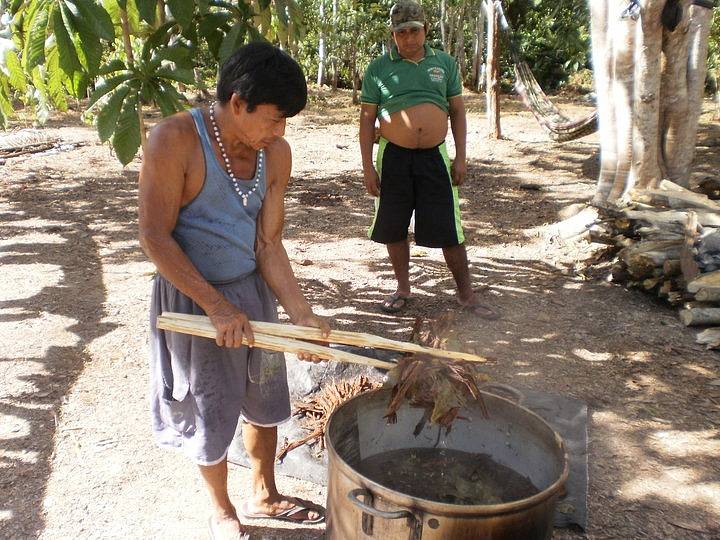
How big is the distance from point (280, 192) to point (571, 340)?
2307 millimetres

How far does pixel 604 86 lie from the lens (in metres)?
5.04

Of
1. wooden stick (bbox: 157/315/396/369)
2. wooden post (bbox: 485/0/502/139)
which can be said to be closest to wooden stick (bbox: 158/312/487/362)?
wooden stick (bbox: 157/315/396/369)

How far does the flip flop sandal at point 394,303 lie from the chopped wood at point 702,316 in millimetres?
1646

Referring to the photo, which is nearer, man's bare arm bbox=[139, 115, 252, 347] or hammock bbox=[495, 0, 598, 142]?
man's bare arm bbox=[139, 115, 252, 347]

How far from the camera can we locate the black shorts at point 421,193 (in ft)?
12.5

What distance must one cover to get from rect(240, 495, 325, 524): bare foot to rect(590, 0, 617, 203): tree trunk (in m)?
3.82

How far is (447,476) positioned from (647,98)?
3.57 m

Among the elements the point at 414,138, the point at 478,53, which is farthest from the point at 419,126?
the point at 478,53

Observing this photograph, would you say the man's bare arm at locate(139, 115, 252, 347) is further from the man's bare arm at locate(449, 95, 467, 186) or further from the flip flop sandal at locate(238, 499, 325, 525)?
the man's bare arm at locate(449, 95, 467, 186)

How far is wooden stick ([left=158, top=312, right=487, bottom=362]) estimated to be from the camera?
1.82m

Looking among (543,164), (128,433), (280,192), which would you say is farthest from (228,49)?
(543,164)

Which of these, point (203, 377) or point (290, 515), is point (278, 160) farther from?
point (290, 515)

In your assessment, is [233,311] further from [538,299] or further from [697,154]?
[697,154]

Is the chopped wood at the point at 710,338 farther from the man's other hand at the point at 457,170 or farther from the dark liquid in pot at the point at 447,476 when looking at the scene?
the dark liquid in pot at the point at 447,476
